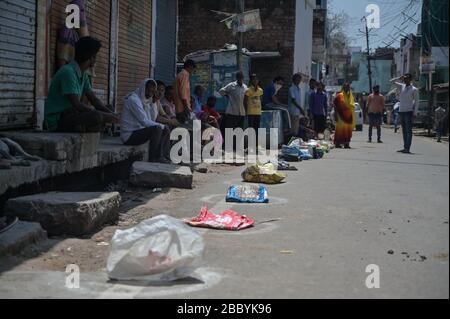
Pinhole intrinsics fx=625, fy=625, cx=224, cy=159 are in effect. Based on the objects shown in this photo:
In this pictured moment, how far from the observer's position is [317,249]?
17.0ft

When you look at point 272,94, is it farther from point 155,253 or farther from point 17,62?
point 155,253

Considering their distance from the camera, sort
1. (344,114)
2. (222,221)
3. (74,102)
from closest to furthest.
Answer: (222,221) < (74,102) < (344,114)

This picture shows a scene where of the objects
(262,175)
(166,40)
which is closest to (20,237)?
(262,175)

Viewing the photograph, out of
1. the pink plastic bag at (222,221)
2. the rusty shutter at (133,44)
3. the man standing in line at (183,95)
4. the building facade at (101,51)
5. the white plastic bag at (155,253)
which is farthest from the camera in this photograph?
the rusty shutter at (133,44)

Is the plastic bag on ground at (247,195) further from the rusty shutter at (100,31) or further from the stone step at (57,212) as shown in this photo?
the rusty shutter at (100,31)

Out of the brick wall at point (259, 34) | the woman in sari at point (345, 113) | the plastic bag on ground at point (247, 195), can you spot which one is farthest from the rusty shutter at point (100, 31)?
the brick wall at point (259, 34)

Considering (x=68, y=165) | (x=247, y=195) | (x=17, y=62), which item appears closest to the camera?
(x=68, y=165)

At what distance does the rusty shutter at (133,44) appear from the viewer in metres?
12.3

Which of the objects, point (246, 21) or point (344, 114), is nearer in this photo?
point (246, 21)

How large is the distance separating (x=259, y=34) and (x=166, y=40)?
7001 mm

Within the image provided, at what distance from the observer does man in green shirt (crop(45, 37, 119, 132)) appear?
7125mm

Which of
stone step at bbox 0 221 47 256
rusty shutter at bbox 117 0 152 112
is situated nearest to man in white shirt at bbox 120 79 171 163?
rusty shutter at bbox 117 0 152 112

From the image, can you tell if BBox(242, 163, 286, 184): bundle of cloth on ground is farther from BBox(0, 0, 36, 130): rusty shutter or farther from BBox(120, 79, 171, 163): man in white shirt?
BBox(0, 0, 36, 130): rusty shutter

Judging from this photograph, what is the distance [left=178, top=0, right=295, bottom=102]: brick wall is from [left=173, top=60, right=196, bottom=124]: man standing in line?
10.5 m
